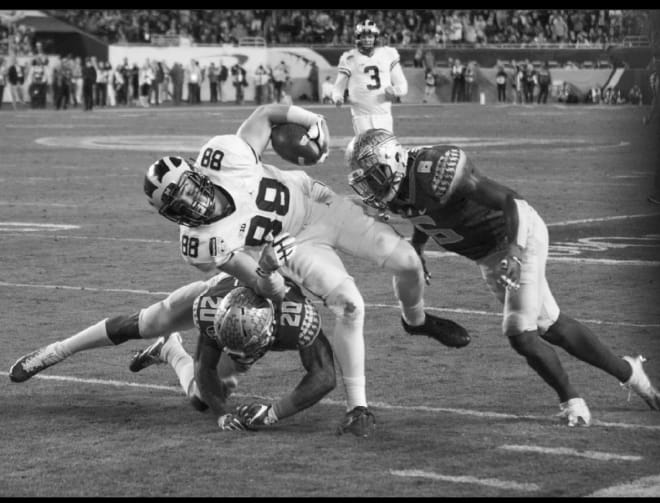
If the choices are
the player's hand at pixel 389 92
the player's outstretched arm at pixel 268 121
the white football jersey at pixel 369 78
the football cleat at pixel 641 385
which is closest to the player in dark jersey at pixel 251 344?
the player's outstretched arm at pixel 268 121

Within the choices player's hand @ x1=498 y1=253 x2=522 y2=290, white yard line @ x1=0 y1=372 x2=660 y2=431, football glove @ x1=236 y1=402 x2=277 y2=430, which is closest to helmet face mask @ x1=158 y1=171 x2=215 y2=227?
football glove @ x1=236 y1=402 x2=277 y2=430

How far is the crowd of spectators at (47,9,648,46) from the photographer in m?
41.5

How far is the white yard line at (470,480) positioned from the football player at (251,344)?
753mm

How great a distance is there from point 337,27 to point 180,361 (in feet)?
125

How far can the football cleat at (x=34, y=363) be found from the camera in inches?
234

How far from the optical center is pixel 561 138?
24.4 meters

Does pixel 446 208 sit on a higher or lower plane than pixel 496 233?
higher

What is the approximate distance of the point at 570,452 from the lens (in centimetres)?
485

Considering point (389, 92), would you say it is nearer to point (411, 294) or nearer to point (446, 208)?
point (411, 294)

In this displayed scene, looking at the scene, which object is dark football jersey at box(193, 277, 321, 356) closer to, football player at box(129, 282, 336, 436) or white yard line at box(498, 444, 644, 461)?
football player at box(129, 282, 336, 436)

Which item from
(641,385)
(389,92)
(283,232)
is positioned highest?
(283,232)

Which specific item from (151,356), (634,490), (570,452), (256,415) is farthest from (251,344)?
(634,490)

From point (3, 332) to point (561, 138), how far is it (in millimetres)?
18325

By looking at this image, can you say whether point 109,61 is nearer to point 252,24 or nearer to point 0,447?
point 252,24
